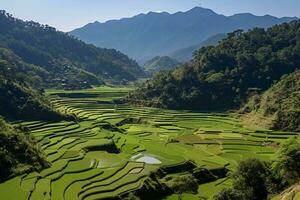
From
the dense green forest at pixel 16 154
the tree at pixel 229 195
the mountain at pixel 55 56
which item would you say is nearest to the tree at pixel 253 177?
the tree at pixel 229 195

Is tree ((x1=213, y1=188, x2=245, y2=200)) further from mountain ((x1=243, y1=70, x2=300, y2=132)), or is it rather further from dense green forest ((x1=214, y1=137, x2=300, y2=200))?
mountain ((x1=243, y1=70, x2=300, y2=132))

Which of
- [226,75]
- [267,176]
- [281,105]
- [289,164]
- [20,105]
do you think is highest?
[226,75]

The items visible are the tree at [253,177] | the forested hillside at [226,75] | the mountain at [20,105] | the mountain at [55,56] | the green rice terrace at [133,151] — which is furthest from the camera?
the mountain at [55,56]

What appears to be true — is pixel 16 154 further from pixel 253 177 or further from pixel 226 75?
pixel 226 75

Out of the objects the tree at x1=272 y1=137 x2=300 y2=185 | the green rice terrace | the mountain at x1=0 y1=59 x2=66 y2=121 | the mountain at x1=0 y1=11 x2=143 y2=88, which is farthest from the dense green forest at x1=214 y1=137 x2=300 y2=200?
the mountain at x1=0 y1=11 x2=143 y2=88

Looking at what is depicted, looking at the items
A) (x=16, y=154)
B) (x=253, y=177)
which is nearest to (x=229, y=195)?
(x=253, y=177)

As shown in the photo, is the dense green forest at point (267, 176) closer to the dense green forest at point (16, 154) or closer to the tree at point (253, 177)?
the tree at point (253, 177)
